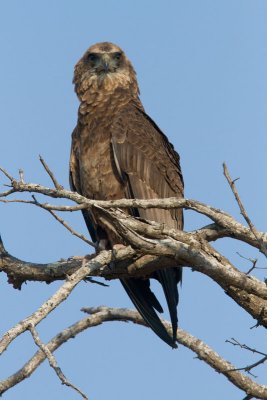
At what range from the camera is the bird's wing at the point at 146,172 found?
19.6 feet

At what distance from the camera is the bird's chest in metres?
6.23

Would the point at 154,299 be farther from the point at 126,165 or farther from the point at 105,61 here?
the point at 105,61

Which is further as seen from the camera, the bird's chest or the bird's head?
the bird's head

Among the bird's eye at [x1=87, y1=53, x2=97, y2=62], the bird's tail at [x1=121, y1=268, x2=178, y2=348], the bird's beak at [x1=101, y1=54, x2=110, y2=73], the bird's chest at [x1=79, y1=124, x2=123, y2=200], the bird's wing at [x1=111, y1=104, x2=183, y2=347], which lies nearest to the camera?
the bird's tail at [x1=121, y1=268, x2=178, y2=348]

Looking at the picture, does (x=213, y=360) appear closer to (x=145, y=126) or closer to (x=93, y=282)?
(x=93, y=282)

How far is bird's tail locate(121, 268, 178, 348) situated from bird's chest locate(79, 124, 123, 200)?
0.72 metres

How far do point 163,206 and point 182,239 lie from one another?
35 centimetres

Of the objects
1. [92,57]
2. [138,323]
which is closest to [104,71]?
[92,57]

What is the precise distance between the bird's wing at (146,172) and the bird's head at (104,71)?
0.42m

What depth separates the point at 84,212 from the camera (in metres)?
6.70

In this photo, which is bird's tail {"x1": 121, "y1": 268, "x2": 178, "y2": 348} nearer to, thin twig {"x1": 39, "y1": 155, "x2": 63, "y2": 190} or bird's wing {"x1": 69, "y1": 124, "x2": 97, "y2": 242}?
bird's wing {"x1": 69, "y1": 124, "x2": 97, "y2": 242}

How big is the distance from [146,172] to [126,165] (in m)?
0.26

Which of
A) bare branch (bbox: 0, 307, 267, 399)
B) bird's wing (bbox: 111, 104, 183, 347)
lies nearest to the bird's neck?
bird's wing (bbox: 111, 104, 183, 347)

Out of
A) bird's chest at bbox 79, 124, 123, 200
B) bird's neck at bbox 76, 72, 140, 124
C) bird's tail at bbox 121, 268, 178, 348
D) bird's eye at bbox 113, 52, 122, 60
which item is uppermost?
bird's eye at bbox 113, 52, 122, 60
